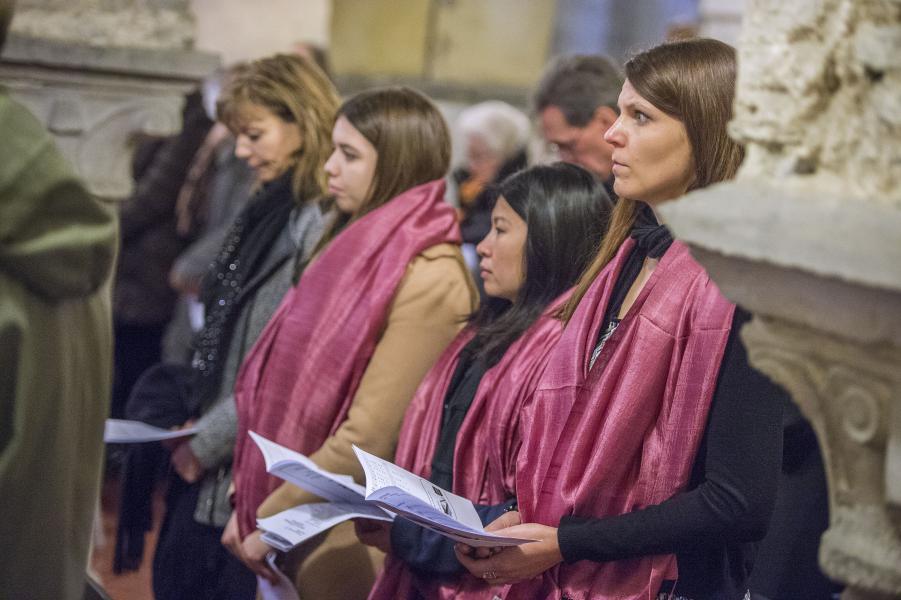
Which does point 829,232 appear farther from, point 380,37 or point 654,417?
point 380,37


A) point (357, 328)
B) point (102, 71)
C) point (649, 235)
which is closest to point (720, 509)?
point (649, 235)

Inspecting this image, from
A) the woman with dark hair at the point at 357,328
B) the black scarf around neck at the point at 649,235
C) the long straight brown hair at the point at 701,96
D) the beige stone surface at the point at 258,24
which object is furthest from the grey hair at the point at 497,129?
the long straight brown hair at the point at 701,96

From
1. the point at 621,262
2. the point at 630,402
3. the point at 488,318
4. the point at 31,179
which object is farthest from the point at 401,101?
the point at 31,179

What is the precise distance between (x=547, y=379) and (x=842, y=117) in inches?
35.2

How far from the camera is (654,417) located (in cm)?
190

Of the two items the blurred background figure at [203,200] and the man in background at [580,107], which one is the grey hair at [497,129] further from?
the man in background at [580,107]

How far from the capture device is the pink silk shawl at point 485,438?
2.18 meters

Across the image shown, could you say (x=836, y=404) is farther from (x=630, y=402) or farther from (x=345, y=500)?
(x=345, y=500)

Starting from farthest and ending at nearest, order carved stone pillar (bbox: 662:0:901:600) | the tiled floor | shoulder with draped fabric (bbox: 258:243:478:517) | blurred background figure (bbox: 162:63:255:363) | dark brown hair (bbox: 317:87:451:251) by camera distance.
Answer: blurred background figure (bbox: 162:63:255:363), the tiled floor, dark brown hair (bbox: 317:87:451:251), shoulder with draped fabric (bbox: 258:243:478:517), carved stone pillar (bbox: 662:0:901:600)

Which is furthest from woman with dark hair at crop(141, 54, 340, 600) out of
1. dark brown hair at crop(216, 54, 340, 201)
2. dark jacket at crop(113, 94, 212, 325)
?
dark jacket at crop(113, 94, 212, 325)

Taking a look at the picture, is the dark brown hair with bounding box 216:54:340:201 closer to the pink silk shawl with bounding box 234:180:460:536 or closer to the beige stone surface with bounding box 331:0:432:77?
the pink silk shawl with bounding box 234:180:460:536

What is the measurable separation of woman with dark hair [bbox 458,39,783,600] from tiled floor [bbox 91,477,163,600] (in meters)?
1.35

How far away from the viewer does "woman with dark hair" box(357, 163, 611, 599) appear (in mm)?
2195

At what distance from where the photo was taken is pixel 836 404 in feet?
4.15
